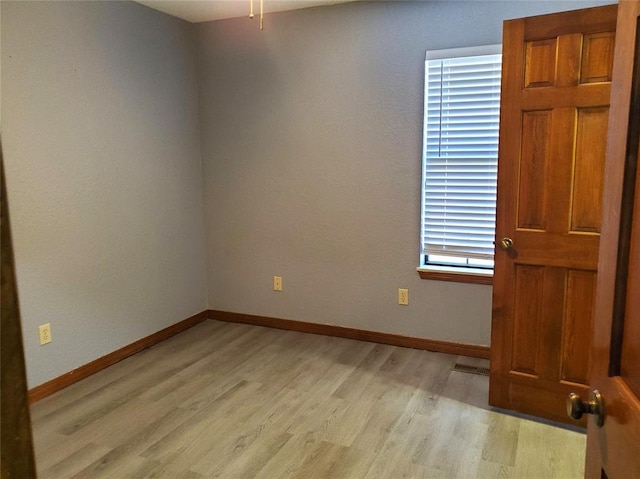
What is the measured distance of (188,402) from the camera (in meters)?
2.82

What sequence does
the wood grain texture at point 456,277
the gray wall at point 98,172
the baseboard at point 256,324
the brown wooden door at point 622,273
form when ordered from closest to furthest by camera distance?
the brown wooden door at point 622,273, the gray wall at point 98,172, the baseboard at point 256,324, the wood grain texture at point 456,277

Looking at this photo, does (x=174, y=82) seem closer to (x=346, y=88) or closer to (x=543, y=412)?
(x=346, y=88)

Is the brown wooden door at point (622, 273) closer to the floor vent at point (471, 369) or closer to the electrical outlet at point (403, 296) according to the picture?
the floor vent at point (471, 369)

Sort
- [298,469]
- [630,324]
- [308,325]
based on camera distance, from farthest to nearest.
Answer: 1. [308,325]
2. [298,469]
3. [630,324]

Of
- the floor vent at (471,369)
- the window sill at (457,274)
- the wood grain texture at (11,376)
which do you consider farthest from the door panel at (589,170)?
the wood grain texture at (11,376)

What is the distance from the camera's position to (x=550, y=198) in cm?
239

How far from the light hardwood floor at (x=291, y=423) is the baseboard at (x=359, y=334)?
0.26ft

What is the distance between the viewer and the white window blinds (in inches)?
124

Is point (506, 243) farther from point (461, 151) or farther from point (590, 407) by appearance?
point (590, 407)

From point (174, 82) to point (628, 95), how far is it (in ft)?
11.6

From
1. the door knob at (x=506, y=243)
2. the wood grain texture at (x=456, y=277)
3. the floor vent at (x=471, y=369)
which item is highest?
the door knob at (x=506, y=243)

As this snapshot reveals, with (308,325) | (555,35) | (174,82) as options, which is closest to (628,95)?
(555,35)

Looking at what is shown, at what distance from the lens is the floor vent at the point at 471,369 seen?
3.16m

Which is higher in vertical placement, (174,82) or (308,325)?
(174,82)
